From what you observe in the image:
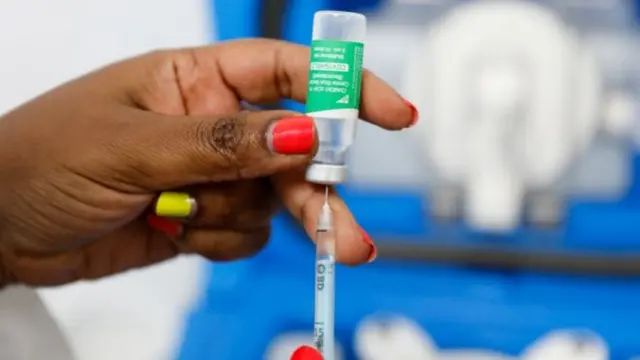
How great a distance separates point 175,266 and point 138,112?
0.36m

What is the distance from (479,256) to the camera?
79 cm

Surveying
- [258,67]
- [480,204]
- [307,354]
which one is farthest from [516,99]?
[307,354]

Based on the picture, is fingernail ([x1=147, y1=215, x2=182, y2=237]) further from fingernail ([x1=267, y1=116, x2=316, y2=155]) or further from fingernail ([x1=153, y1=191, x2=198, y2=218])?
fingernail ([x1=267, y1=116, x2=316, y2=155])

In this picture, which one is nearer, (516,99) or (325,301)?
(325,301)

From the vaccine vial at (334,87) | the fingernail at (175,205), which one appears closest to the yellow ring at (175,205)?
the fingernail at (175,205)

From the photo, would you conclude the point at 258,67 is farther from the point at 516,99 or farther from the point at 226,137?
the point at 516,99

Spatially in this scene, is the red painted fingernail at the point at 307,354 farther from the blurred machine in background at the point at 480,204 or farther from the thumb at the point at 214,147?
the blurred machine in background at the point at 480,204

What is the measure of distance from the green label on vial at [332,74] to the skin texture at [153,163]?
0.02 meters

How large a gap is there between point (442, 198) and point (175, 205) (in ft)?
1.08

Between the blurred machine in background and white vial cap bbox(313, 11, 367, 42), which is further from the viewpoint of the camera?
the blurred machine in background

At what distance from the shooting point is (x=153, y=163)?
50cm

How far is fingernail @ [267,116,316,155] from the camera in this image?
1.51ft

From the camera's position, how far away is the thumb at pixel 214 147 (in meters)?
0.46

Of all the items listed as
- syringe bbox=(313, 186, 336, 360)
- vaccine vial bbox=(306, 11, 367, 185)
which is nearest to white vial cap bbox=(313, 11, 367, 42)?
vaccine vial bbox=(306, 11, 367, 185)
